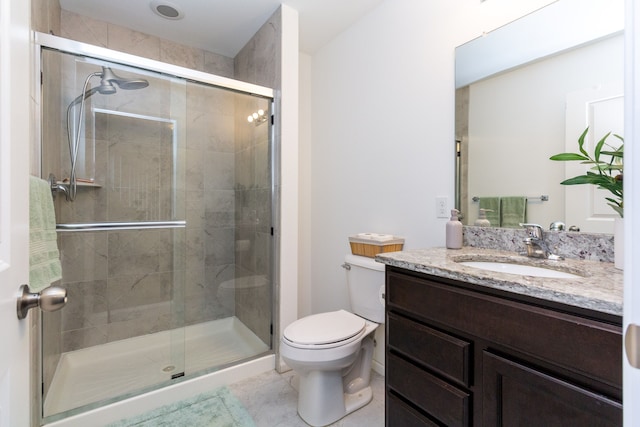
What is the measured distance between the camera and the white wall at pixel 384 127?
156 cm

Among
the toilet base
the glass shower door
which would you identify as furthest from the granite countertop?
the glass shower door

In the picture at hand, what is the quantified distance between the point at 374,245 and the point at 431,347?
30.1 inches

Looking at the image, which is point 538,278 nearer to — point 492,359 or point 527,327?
point 527,327

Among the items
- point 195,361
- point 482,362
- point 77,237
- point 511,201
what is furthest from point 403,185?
point 77,237

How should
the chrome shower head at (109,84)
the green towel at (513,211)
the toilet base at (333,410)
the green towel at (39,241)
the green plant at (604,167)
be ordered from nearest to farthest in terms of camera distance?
the green towel at (39,241), the green plant at (604,167), the green towel at (513,211), the toilet base at (333,410), the chrome shower head at (109,84)

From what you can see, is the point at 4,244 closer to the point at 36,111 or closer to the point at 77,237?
the point at 36,111

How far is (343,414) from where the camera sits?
5.09 feet

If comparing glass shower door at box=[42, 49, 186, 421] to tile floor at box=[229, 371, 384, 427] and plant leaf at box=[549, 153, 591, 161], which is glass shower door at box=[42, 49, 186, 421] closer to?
tile floor at box=[229, 371, 384, 427]

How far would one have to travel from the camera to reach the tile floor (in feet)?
4.98

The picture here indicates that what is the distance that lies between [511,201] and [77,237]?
258cm

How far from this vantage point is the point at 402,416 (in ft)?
3.65

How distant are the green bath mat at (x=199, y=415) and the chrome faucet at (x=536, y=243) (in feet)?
5.02

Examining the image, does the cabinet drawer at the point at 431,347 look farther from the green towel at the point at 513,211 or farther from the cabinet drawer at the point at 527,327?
the green towel at the point at 513,211

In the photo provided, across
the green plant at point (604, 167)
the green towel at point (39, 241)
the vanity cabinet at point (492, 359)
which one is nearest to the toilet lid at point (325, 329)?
the vanity cabinet at point (492, 359)
